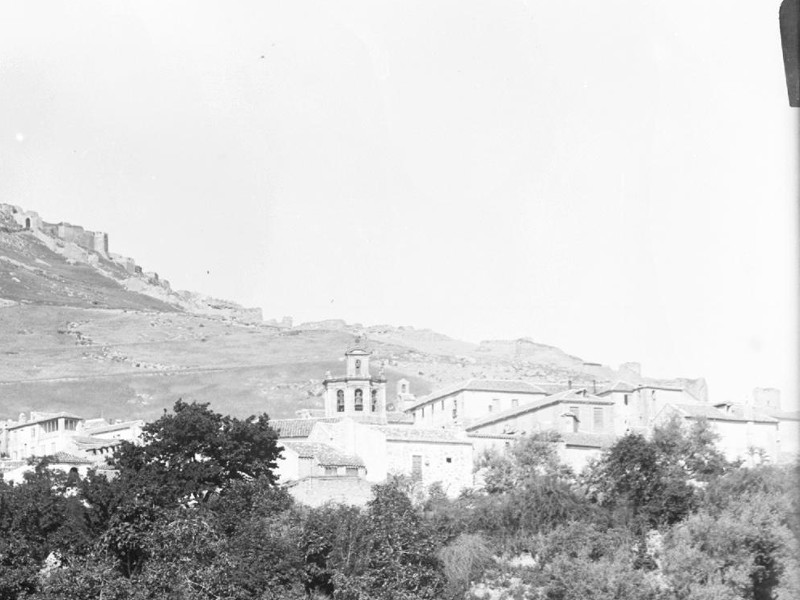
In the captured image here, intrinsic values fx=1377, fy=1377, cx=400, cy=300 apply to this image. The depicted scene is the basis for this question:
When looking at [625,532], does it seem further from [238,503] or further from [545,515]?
[238,503]

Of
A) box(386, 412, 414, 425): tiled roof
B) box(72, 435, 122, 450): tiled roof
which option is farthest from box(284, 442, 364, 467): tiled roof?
box(72, 435, 122, 450): tiled roof

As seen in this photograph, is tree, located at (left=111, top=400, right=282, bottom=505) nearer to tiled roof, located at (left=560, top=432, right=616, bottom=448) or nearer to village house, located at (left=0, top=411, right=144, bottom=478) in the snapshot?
tiled roof, located at (left=560, top=432, right=616, bottom=448)

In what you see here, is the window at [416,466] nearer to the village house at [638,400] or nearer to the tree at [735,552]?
the tree at [735,552]

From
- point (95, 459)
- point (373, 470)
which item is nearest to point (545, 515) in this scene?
point (373, 470)

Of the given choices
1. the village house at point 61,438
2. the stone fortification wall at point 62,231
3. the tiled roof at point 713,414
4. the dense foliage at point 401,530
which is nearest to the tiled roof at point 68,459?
the village house at point 61,438

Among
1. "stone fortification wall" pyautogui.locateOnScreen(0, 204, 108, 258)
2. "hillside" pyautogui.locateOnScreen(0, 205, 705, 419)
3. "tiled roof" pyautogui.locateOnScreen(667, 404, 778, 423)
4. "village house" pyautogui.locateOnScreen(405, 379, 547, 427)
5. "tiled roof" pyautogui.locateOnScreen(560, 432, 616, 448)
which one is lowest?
"tiled roof" pyautogui.locateOnScreen(560, 432, 616, 448)
